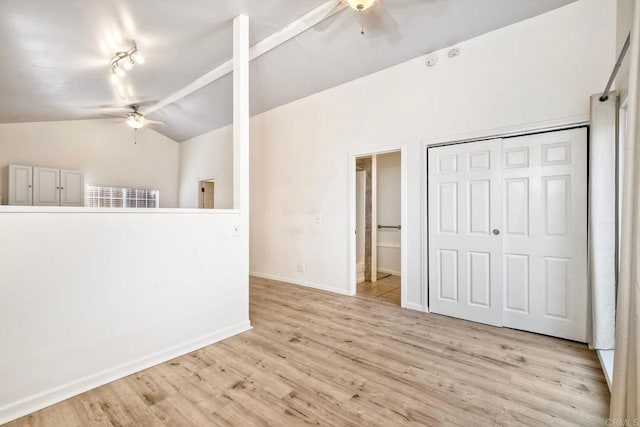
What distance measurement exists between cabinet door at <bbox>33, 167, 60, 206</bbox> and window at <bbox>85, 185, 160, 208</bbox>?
56 centimetres

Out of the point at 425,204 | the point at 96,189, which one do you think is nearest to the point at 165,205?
the point at 96,189

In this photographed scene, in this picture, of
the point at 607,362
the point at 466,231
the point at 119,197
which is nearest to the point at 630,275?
the point at 607,362

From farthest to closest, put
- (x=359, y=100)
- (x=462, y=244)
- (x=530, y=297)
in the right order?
(x=359, y=100)
(x=462, y=244)
(x=530, y=297)

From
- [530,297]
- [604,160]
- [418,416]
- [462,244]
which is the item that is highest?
[604,160]

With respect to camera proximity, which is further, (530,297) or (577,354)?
(530,297)

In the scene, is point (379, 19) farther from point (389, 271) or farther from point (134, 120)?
point (134, 120)

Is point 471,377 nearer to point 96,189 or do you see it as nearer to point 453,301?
point 453,301

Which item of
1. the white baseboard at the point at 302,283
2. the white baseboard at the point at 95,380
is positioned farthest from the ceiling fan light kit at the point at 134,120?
the white baseboard at the point at 95,380

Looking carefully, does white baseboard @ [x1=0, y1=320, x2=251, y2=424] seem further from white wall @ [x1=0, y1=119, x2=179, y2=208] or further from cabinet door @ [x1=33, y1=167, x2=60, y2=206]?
white wall @ [x1=0, y1=119, x2=179, y2=208]

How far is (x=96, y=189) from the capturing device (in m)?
6.53

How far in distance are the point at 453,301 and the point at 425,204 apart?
3.82 ft

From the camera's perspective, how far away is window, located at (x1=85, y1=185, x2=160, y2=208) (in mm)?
6484

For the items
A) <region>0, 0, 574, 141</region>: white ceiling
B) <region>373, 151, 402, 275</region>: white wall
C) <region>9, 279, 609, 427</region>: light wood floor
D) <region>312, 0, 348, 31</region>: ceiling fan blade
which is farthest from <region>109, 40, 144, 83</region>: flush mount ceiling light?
<region>373, 151, 402, 275</region>: white wall

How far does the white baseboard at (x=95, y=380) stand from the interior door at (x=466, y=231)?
2506 millimetres
